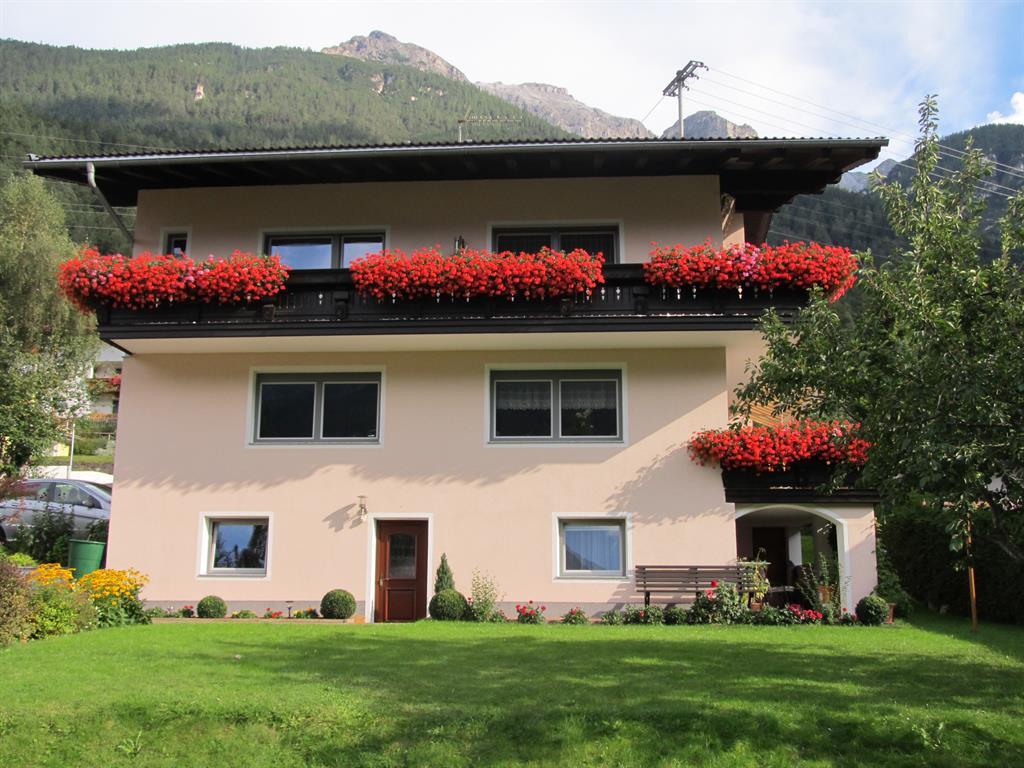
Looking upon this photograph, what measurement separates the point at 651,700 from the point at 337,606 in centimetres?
861

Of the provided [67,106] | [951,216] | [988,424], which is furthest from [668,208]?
[67,106]

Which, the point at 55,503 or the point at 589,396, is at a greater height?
the point at 589,396

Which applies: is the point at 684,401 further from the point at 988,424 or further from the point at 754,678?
the point at 988,424

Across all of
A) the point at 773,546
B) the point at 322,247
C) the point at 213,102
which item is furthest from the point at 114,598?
the point at 213,102

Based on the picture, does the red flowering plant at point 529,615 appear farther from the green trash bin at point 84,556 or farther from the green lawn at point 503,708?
the green trash bin at point 84,556

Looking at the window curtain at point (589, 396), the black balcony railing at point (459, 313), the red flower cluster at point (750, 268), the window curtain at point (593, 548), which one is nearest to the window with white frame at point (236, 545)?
the black balcony railing at point (459, 313)

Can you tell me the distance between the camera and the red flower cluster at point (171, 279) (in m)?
16.2

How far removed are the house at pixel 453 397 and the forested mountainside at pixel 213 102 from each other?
142 feet

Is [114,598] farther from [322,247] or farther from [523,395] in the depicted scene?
[523,395]

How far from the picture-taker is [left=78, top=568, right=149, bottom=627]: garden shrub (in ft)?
46.4

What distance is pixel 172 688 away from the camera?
8.85m

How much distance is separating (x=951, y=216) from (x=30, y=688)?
9657mm

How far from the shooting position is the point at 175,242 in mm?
18438

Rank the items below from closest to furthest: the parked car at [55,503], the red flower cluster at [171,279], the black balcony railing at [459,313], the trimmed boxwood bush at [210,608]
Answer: the trimmed boxwood bush at [210,608], the black balcony railing at [459,313], the red flower cluster at [171,279], the parked car at [55,503]
